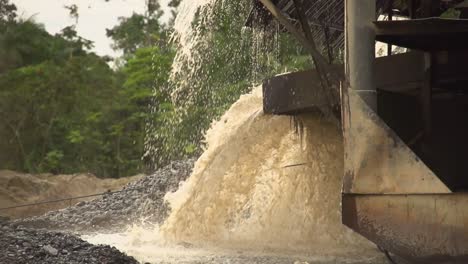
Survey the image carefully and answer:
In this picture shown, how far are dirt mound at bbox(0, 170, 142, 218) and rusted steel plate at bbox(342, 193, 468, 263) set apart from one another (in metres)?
15.6

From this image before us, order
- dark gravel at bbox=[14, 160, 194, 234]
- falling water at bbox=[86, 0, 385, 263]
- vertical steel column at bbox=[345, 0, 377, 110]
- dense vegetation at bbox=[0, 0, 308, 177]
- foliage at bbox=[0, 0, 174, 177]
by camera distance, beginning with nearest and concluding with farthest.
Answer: vertical steel column at bbox=[345, 0, 377, 110], falling water at bbox=[86, 0, 385, 263], dark gravel at bbox=[14, 160, 194, 234], dense vegetation at bbox=[0, 0, 308, 177], foliage at bbox=[0, 0, 174, 177]

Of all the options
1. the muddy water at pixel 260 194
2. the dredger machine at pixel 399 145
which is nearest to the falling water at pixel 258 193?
the muddy water at pixel 260 194

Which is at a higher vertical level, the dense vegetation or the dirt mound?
the dense vegetation

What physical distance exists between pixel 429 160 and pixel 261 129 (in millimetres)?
3232

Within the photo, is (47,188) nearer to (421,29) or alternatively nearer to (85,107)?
(85,107)

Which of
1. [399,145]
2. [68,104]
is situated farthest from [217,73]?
[399,145]

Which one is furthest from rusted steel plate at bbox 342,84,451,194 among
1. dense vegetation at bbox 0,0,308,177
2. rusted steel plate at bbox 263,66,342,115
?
dense vegetation at bbox 0,0,308,177

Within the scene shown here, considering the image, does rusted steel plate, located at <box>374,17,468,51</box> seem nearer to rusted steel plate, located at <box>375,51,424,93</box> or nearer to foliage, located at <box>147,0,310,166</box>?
rusted steel plate, located at <box>375,51,424,93</box>

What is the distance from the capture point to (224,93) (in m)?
25.4

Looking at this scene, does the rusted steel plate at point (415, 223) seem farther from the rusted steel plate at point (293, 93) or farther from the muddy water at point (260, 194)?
the muddy water at point (260, 194)

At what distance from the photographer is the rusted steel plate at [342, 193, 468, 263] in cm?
710

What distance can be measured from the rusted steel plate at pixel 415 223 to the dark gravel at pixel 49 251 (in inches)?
102

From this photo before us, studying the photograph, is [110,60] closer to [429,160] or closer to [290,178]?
[290,178]

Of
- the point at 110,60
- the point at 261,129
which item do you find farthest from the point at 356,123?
the point at 110,60
